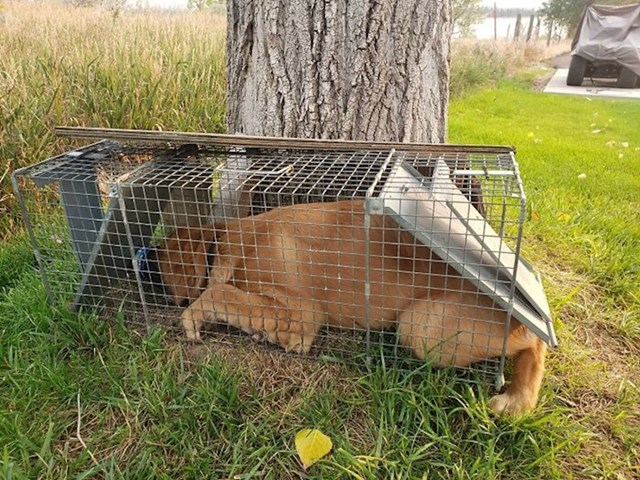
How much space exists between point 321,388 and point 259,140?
1.02 m

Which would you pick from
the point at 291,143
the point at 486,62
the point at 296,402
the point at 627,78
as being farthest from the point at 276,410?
the point at 627,78

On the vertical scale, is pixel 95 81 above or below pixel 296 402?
above

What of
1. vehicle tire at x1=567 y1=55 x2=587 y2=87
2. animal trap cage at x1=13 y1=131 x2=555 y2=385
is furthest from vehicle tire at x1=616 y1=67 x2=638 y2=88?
animal trap cage at x1=13 y1=131 x2=555 y2=385

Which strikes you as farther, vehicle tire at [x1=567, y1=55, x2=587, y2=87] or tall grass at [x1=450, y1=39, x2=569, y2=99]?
vehicle tire at [x1=567, y1=55, x2=587, y2=87]

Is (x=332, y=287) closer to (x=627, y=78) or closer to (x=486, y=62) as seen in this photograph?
(x=486, y=62)

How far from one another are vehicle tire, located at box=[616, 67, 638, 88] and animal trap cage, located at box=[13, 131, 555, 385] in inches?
491

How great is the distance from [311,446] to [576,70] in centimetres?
1364

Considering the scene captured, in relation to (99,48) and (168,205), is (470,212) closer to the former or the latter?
(168,205)

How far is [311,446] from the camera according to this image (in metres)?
1.70

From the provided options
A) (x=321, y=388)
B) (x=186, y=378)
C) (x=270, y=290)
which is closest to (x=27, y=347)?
(x=186, y=378)

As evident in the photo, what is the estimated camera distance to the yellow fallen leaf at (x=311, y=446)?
1.68 m

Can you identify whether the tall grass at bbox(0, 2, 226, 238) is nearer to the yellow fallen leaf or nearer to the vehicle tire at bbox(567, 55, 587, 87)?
the yellow fallen leaf

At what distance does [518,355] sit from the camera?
1.96m

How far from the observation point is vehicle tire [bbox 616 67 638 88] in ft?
40.0
